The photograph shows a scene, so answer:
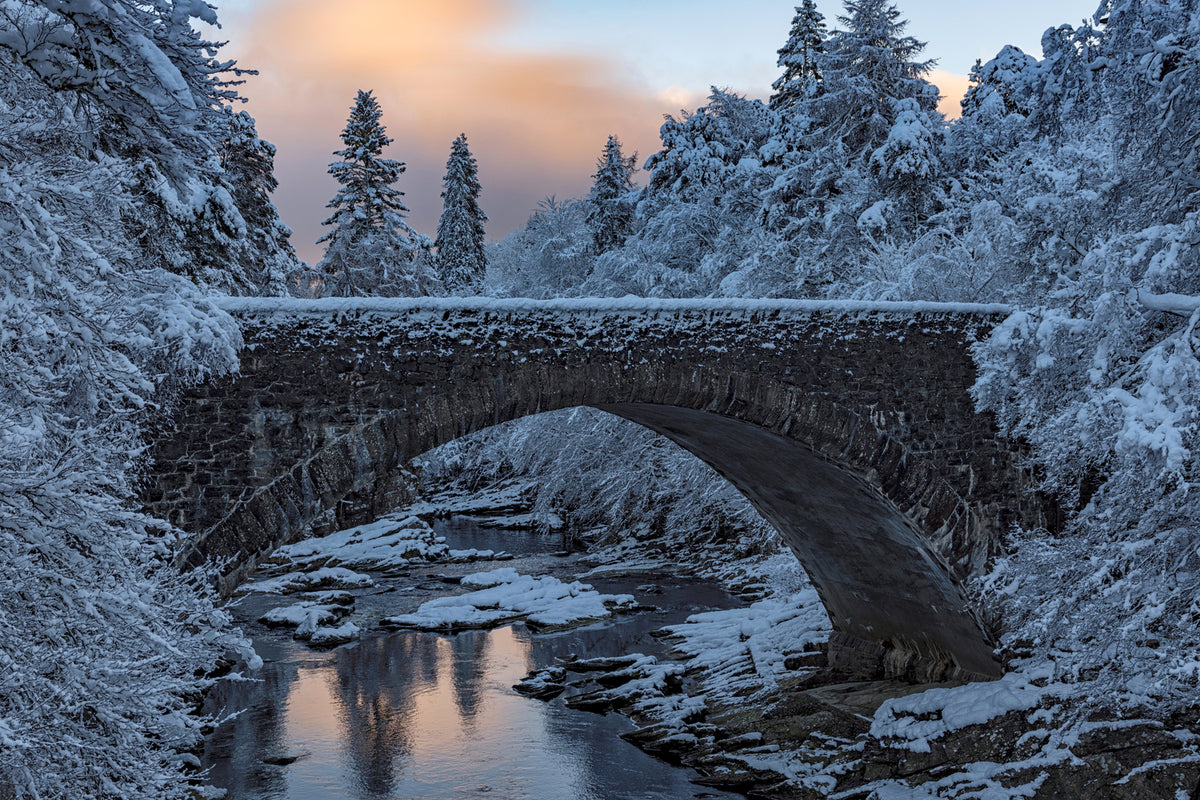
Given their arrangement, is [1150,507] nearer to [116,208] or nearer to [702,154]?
[116,208]


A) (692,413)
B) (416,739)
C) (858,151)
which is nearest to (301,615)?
(416,739)

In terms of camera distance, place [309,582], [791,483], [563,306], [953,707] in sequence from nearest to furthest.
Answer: [563,306], [953,707], [791,483], [309,582]

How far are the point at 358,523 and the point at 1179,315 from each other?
21517 mm

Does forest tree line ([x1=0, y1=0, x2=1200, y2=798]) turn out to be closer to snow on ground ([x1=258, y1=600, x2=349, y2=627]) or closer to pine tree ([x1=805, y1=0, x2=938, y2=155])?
snow on ground ([x1=258, y1=600, x2=349, y2=627])

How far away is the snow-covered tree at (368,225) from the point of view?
96.1ft

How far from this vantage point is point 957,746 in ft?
35.0

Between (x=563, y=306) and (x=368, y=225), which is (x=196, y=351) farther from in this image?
(x=368, y=225)

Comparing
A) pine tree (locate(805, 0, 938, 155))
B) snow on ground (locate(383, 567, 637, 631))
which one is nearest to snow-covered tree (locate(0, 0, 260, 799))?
snow on ground (locate(383, 567, 637, 631))

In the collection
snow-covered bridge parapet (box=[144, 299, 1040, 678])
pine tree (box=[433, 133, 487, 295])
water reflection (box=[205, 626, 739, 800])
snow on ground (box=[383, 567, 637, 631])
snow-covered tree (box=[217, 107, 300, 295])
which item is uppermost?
pine tree (box=[433, 133, 487, 295])

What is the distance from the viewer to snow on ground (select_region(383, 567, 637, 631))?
17922 mm

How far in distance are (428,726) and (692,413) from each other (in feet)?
20.0

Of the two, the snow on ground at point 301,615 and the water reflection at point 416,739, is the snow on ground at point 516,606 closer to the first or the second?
the snow on ground at point 301,615

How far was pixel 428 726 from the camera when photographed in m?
13.3

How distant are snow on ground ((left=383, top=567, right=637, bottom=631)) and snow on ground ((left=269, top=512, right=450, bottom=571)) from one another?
3.15m
